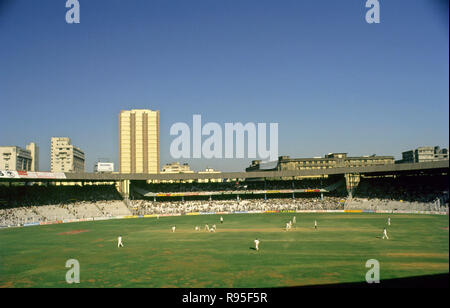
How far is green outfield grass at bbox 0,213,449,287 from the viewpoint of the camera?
19.5 metres

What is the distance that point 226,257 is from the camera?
84.2 feet

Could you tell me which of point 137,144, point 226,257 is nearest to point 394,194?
point 226,257

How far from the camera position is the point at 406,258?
2323cm

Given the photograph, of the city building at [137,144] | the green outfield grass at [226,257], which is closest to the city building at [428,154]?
the green outfield grass at [226,257]

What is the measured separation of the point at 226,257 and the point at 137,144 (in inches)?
5534

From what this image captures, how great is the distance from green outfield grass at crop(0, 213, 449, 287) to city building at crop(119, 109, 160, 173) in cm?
11986

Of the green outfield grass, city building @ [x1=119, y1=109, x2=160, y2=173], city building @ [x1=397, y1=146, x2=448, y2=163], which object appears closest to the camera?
city building @ [x1=397, y1=146, x2=448, y2=163]

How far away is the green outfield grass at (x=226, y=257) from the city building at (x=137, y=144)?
120 metres

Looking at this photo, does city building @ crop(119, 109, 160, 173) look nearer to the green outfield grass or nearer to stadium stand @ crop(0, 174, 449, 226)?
stadium stand @ crop(0, 174, 449, 226)

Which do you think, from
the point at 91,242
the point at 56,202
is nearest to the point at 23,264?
the point at 91,242

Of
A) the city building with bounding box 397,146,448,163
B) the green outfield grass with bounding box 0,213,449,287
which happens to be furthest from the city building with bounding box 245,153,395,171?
the green outfield grass with bounding box 0,213,449,287

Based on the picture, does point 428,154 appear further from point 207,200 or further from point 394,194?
point 207,200
